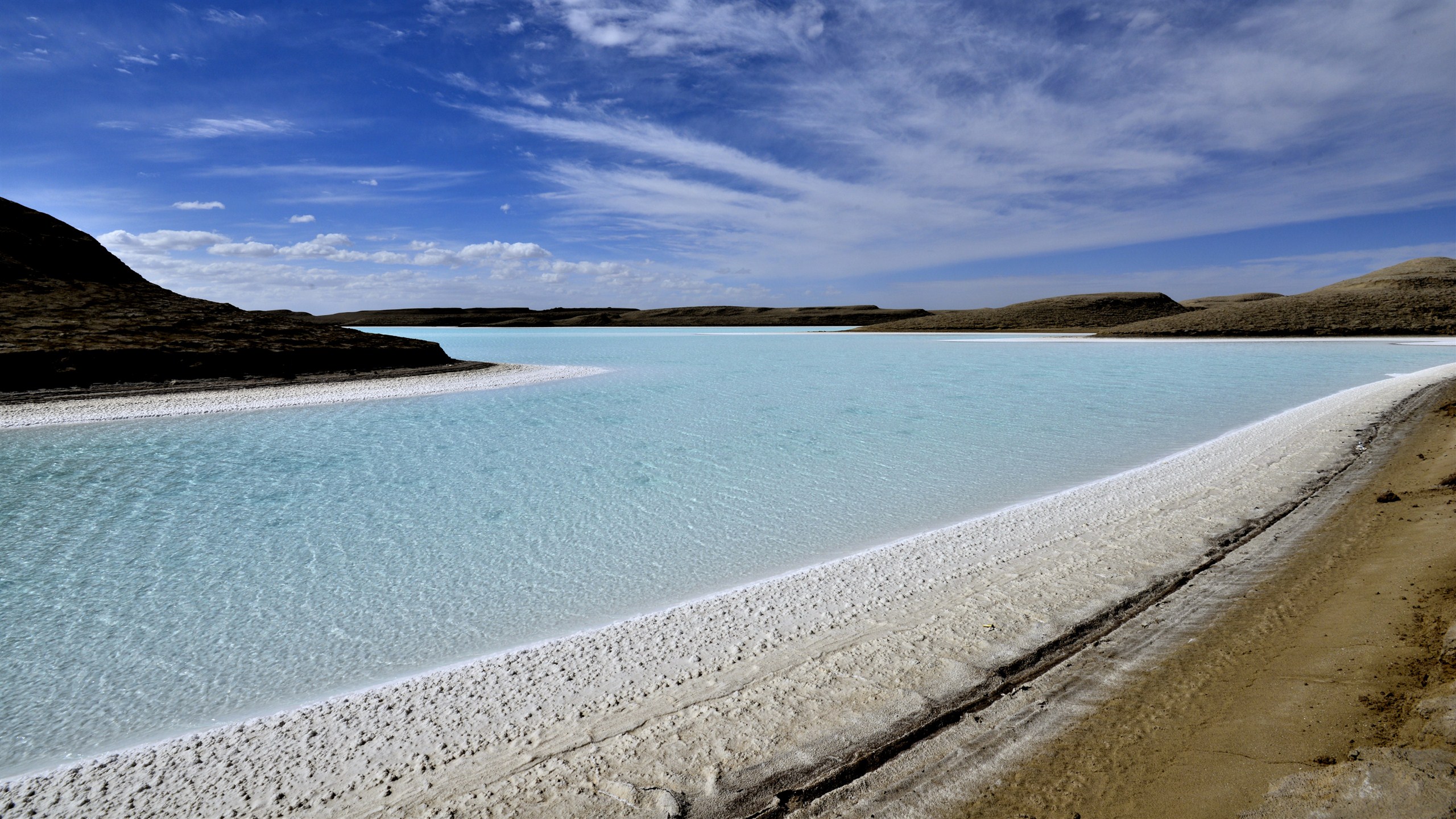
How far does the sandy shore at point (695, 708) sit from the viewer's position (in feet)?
7.25

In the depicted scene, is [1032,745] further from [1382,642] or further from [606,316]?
[606,316]

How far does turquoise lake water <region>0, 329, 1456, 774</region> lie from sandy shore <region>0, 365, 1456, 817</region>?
43 cm

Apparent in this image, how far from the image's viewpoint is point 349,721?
8.76 feet

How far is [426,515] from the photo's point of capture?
19.2 ft

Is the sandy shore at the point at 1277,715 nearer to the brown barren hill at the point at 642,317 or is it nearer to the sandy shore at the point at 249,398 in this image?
the sandy shore at the point at 249,398

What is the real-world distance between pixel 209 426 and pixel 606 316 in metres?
92.4

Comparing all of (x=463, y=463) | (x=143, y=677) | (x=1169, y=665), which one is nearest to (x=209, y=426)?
(x=463, y=463)

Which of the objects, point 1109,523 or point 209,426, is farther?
point 209,426

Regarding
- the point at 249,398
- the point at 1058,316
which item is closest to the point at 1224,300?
the point at 1058,316

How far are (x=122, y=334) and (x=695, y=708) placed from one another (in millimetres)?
20776

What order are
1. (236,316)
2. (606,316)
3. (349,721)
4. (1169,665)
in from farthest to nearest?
(606,316)
(236,316)
(1169,665)
(349,721)

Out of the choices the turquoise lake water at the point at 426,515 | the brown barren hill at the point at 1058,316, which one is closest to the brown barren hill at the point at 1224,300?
the brown barren hill at the point at 1058,316

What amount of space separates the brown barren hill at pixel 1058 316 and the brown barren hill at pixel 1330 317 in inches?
512

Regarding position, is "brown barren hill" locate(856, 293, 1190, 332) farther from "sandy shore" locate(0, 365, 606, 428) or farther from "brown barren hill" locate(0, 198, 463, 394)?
"brown barren hill" locate(0, 198, 463, 394)
